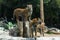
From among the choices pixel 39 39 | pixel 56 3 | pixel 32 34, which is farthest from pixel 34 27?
pixel 56 3

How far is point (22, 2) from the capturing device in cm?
2003

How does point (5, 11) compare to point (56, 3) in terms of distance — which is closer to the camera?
point (56, 3)

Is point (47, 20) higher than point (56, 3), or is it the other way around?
point (56, 3)

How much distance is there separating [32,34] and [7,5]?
11.2 metres

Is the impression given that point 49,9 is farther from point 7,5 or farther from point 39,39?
point 39,39

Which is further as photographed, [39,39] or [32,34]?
[32,34]

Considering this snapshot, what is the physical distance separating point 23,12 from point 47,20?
34.9 feet

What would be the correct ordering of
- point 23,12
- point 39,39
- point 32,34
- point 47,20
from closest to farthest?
point 39,39
point 32,34
point 23,12
point 47,20

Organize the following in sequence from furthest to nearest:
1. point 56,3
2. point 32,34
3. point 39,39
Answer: point 56,3 < point 32,34 < point 39,39

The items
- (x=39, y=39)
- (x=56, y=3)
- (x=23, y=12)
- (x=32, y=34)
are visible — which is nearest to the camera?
(x=39, y=39)

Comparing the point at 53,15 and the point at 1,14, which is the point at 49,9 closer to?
the point at 53,15

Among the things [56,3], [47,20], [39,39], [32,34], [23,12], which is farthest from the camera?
[47,20]

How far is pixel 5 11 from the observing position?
2148 centimetres

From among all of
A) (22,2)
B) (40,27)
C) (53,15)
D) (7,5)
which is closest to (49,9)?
(53,15)
